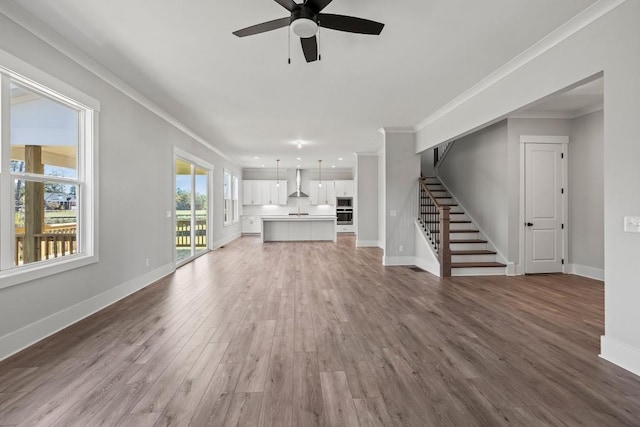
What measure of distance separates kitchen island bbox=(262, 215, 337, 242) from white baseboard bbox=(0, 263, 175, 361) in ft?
18.4

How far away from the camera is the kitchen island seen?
9938mm

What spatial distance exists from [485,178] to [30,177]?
6719 millimetres

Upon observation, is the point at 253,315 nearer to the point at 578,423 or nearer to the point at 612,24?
the point at 578,423

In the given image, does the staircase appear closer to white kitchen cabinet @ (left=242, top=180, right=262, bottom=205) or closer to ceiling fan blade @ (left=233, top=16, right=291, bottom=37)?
ceiling fan blade @ (left=233, top=16, right=291, bottom=37)

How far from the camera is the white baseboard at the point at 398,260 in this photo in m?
6.20

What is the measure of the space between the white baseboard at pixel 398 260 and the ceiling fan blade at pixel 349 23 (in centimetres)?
475

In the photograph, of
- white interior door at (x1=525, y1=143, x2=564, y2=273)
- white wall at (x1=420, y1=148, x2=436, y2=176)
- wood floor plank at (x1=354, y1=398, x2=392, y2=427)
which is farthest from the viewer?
white wall at (x1=420, y1=148, x2=436, y2=176)

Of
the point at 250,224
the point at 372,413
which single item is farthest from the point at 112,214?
the point at 250,224

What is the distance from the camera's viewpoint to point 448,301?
383 cm

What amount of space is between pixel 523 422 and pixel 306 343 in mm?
1609

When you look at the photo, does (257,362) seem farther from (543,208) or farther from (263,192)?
(263,192)

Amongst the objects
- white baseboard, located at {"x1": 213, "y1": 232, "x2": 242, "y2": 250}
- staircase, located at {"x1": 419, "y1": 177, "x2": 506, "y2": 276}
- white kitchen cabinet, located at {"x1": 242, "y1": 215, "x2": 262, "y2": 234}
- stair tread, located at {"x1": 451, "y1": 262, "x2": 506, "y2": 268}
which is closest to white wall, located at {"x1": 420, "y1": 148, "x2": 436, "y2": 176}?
staircase, located at {"x1": 419, "y1": 177, "x2": 506, "y2": 276}

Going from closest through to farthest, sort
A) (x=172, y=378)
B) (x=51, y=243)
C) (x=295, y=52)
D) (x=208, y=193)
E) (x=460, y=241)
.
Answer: (x=172, y=378)
(x=51, y=243)
(x=295, y=52)
(x=460, y=241)
(x=208, y=193)

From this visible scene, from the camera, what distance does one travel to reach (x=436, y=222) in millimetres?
6004
